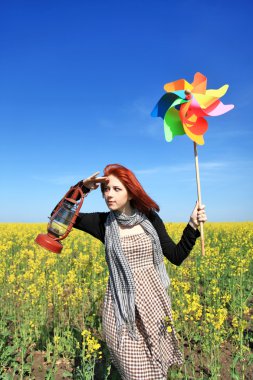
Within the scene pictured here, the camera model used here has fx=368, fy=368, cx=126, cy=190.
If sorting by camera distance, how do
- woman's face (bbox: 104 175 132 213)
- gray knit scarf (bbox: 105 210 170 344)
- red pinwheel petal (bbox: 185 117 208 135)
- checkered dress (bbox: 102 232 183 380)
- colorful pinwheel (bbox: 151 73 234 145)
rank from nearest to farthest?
checkered dress (bbox: 102 232 183 380) < gray knit scarf (bbox: 105 210 170 344) < woman's face (bbox: 104 175 132 213) < colorful pinwheel (bbox: 151 73 234 145) < red pinwheel petal (bbox: 185 117 208 135)

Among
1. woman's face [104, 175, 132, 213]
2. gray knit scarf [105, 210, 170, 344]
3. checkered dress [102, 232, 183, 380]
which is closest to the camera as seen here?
checkered dress [102, 232, 183, 380]

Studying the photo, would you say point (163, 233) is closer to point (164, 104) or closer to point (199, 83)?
point (164, 104)

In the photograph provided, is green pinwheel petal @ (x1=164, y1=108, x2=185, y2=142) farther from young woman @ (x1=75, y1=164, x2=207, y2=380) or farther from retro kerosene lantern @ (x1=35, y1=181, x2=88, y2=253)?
retro kerosene lantern @ (x1=35, y1=181, x2=88, y2=253)

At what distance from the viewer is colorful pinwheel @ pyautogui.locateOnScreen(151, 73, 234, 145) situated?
2.96 meters

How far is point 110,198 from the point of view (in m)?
2.85

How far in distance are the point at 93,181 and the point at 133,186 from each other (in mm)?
321

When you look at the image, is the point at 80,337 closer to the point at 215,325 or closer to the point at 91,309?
the point at 91,309

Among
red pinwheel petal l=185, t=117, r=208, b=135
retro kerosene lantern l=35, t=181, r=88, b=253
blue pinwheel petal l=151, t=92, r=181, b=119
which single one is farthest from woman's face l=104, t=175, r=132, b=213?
red pinwheel petal l=185, t=117, r=208, b=135

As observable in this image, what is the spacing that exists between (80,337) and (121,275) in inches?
75.9

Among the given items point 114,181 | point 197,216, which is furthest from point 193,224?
point 114,181

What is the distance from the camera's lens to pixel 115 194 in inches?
112

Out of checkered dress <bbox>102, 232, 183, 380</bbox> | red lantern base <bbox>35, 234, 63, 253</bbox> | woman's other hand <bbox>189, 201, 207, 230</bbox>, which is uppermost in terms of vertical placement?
woman's other hand <bbox>189, 201, 207, 230</bbox>

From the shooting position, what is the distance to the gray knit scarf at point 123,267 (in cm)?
269

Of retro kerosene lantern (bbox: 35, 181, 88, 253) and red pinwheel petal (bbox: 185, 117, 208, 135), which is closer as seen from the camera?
retro kerosene lantern (bbox: 35, 181, 88, 253)
